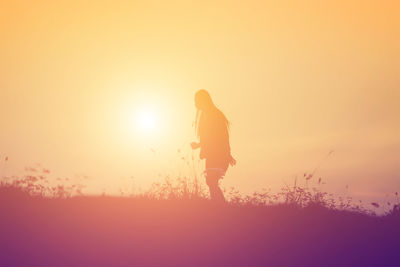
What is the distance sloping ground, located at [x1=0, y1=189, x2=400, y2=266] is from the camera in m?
10.4

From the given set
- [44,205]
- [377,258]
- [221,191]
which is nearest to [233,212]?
[221,191]

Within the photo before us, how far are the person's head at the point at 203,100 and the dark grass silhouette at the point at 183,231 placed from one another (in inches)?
70.6

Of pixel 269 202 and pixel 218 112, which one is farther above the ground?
pixel 218 112

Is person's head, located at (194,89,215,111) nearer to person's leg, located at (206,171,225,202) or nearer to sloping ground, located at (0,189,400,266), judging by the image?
person's leg, located at (206,171,225,202)

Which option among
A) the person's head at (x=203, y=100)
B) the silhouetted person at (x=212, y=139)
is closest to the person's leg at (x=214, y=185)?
the silhouetted person at (x=212, y=139)

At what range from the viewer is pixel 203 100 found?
46.4 ft

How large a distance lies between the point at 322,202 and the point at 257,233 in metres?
2.94

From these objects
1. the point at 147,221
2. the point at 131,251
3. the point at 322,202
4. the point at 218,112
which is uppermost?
the point at 218,112

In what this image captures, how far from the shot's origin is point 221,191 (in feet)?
46.1

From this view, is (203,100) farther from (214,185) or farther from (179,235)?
(179,235)

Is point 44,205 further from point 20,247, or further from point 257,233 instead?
point 257,233

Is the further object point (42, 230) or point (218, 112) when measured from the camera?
point (218, 112)

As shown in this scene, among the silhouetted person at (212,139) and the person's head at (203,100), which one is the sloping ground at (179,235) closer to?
the silhouetted person at (212,139)

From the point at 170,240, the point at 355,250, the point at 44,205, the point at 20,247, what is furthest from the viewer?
the point at 44,205
